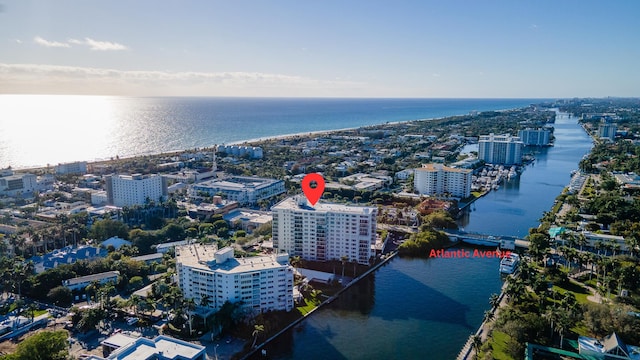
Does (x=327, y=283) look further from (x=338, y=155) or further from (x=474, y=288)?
(x=338, y=155)

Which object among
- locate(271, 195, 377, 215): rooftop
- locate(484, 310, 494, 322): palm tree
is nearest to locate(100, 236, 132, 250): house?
locate(271, 195, 377, 215): rooftop

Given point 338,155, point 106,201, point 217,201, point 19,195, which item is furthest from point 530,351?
point 338,155

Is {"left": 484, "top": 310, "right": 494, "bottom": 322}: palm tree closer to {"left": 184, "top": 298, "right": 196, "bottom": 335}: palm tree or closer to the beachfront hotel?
{"left": 184, "top": 298, "right": 196, "bottom": 335}: palm tree

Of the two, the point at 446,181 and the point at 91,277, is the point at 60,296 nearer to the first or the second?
the point at 91,277

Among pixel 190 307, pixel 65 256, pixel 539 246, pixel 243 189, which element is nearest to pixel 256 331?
pixel 190 307

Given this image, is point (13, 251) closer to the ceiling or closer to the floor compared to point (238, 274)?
closer to the floor

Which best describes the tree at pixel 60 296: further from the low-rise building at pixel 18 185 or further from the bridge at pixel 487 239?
the low-rise building at pixel 18 185
